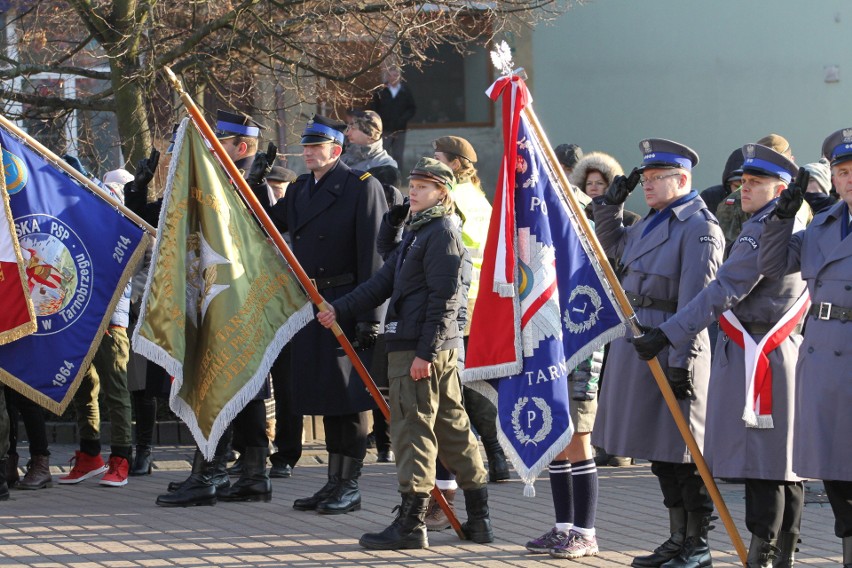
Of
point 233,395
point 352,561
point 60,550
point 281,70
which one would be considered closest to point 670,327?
point 352,561

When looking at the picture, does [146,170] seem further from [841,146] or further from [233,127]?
[841,146]

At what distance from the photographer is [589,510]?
22.3ft

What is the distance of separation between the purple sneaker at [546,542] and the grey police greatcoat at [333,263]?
1.45 metres

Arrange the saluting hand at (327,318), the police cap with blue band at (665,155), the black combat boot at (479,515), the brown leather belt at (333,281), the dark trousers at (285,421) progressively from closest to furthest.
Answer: the police cap with blue band at (665,155)
the black combat boot at (479,515)
the saluting hand at (327,318)
the brown leather belt at (333,281)
the dark trousers at (285,421)

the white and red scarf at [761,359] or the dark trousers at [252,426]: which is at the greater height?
the white and red scarf at [761,359]

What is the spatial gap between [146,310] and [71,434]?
3.92 m

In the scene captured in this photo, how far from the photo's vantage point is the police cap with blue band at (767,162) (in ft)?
20.2

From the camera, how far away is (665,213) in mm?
6570

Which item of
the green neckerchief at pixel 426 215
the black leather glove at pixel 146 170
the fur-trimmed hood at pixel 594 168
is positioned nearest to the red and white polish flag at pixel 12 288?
the black leather glove at pixel 146 170

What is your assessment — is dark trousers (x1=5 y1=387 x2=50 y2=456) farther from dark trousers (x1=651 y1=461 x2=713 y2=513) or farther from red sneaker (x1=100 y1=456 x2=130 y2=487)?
dark trousers (x1=651 y1=461 x2=713 y2=513)

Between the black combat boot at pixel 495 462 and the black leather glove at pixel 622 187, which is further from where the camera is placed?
the black combat boot at pixel 495 462

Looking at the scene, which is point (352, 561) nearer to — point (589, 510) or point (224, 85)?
point (589, 510)

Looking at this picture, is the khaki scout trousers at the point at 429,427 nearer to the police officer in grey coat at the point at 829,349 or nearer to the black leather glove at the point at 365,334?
the black leather glove at the point at 365,334

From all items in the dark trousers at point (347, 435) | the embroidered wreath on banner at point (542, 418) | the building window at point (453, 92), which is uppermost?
the building window at point (453, 92)
